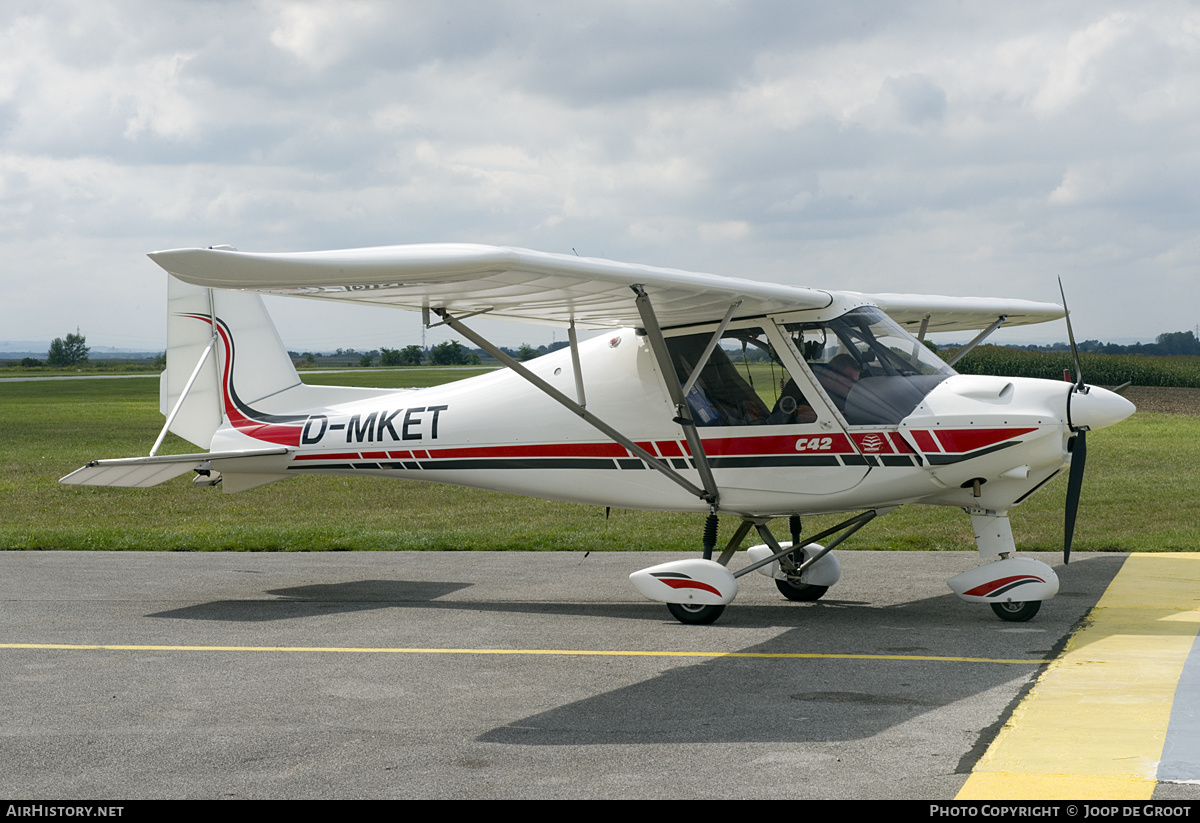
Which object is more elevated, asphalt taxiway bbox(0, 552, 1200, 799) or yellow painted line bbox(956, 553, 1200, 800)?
yellow painted line bbox(956, 553, 1200, 800)

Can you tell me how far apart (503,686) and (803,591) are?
385cm

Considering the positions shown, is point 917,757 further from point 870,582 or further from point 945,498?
point 870,582

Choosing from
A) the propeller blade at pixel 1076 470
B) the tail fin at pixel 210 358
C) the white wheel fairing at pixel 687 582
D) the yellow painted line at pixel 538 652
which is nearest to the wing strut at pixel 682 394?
the white wheel fairing at pixel 687 582

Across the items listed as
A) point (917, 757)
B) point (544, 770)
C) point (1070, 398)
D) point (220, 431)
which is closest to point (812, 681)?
point (917, 757)

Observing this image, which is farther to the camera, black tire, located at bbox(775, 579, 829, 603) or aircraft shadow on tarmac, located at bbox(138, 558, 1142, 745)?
black tire, located at bbox(775, 579, 829, 603)

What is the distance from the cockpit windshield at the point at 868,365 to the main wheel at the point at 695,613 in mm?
1770

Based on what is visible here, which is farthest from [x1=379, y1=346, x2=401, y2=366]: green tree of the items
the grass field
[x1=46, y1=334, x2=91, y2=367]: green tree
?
the grass field

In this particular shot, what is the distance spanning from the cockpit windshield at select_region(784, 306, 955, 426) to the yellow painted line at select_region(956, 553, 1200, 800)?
6.75 ft

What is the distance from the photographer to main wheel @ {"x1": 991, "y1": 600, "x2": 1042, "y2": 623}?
859cm

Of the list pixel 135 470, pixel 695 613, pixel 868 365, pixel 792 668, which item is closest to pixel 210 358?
pixel 135 470

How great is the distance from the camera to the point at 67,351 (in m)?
179

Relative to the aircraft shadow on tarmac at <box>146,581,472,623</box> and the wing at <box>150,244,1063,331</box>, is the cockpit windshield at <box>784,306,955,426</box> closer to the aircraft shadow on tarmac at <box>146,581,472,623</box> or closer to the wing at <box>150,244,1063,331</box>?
the wing at <box>150,244,1063,331</box>

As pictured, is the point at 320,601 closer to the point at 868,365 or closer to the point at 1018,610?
the point at 868,365

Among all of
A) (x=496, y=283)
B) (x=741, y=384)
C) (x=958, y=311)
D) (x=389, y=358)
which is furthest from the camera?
(x=389, y=358)
